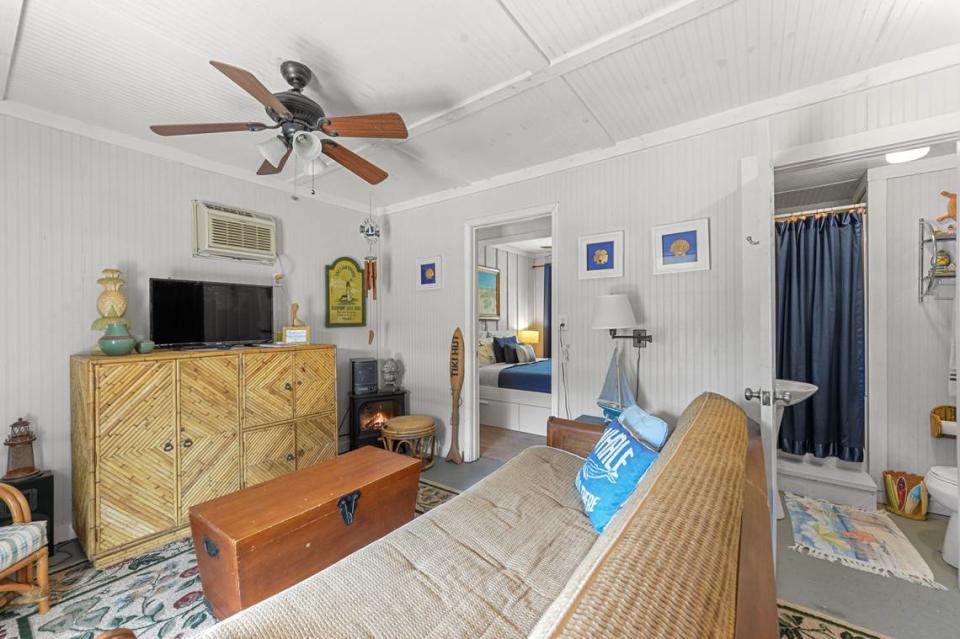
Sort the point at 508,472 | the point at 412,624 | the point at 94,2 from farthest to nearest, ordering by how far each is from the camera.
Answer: the point at 508,472 < the point at 94,2 < the point at 412,624

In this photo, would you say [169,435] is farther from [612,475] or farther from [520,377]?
[520,377]

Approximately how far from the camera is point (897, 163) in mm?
2625

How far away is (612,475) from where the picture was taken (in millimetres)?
1515

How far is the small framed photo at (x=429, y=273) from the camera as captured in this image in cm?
365

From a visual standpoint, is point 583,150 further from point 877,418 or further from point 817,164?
point 877,418

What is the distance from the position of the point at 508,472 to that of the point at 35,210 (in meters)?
3.06

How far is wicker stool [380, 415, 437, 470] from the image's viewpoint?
3.13 metres

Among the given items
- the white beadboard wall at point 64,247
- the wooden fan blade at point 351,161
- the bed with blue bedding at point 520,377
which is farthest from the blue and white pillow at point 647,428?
the white beadboard wall at point 64,247

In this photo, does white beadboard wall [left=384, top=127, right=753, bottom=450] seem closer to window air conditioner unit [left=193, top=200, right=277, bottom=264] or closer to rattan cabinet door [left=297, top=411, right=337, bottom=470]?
window air conditioner unit [left=193, top=200, right=277, bottom=264]

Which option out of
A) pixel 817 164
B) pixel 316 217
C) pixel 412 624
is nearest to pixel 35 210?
pixel 316 217

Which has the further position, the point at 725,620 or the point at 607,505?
the point at 607,505

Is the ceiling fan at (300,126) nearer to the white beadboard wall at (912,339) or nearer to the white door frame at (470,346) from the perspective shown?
the white door frame at (470,346)

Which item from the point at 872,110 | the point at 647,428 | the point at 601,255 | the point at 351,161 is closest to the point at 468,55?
the point at 351,161

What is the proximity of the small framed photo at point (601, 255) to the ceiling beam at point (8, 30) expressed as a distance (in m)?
2.90
